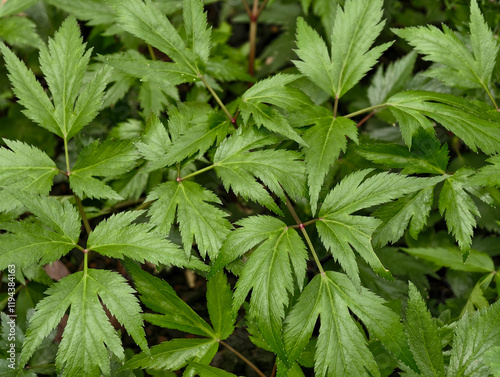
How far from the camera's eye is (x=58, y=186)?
2.72m

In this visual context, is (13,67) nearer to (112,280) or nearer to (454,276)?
(112,280)

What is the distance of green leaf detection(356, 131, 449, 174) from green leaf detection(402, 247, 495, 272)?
47cm

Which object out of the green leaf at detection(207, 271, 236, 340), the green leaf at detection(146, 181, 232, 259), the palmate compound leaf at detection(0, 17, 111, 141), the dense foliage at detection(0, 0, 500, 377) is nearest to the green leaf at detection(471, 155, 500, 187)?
the dense foliage at detection(0, 0, 500, 377)

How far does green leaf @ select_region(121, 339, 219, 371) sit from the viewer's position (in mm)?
1533

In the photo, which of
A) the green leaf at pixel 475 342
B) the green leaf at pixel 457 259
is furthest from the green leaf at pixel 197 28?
the green leaf at pixel 475 342

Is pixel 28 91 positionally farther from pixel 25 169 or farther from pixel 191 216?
pixel 191 216

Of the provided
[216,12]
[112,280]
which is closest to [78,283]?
[112,280]

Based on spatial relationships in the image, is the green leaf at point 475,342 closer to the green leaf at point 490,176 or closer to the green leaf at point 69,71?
the green leaf at point 490,176

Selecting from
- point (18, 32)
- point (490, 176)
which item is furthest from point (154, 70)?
point (490, 176)

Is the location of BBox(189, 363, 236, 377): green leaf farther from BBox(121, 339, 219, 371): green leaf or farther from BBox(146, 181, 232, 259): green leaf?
BBox(146, 181, 232, 259): green leaf

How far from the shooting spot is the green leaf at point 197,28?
1598 millimetres

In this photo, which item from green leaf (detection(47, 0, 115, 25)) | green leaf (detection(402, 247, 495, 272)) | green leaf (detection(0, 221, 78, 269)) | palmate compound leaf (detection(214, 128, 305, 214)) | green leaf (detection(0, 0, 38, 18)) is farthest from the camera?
green leaf (detection(47, 0, 115, 25))

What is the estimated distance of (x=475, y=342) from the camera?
1.45m

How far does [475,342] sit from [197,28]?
1.47 meters
